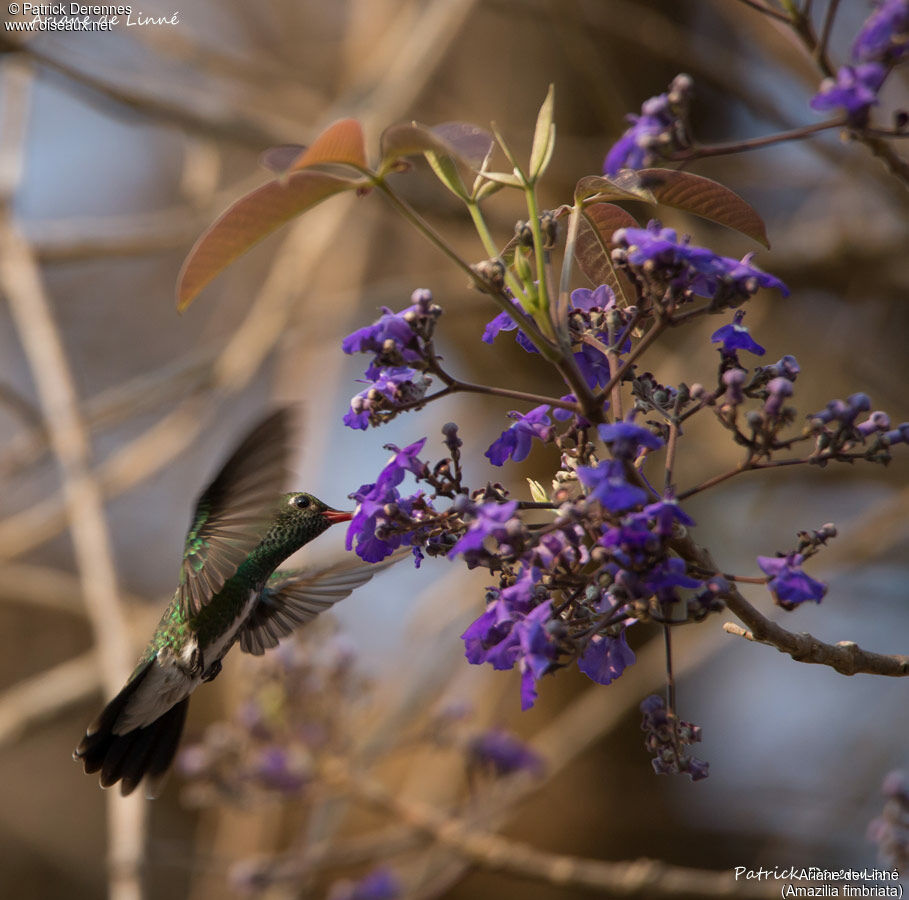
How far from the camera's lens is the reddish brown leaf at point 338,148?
1.82m

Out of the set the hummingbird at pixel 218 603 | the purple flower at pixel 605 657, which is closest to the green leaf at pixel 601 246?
the purple flower at pixel 605 657

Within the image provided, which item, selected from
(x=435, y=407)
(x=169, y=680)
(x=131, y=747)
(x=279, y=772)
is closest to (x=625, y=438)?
(x=169, y=680)

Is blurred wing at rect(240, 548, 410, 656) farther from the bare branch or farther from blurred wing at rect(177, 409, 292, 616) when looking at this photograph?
the bare branch

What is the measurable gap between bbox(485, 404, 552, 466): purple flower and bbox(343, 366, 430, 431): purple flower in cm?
19

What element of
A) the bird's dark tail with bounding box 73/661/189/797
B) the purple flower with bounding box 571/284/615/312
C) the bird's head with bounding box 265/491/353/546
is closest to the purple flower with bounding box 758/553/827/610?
the purple flower with bounding box 571/284/615/312

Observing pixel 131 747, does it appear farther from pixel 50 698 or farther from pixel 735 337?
pixel 735 337

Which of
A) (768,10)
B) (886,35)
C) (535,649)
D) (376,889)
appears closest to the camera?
(886,35)

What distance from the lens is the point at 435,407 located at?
6.98 m

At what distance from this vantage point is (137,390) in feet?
16.8

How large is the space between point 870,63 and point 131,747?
10.2ft

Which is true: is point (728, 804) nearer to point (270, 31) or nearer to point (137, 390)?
point (137, 390)

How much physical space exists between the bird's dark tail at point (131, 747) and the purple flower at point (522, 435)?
189 centimetres

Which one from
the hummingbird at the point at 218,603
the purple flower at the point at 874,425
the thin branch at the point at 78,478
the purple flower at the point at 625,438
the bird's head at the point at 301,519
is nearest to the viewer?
the purple flower at the point at 625,438

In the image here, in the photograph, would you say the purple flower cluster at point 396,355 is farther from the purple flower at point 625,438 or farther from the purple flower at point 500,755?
the purple flower at point 500,755
